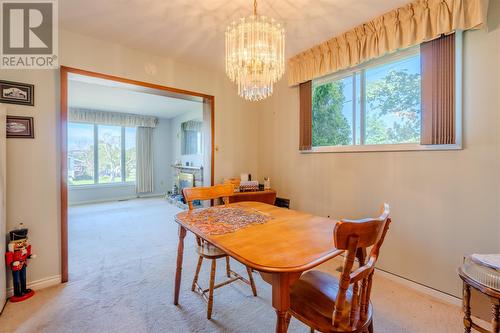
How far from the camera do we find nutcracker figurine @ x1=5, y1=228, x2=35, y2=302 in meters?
1.83

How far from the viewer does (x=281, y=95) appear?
10.7 feet

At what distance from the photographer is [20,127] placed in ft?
6.45

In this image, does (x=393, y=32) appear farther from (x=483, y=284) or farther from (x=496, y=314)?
(x=496, y=314)

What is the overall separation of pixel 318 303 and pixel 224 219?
79 cm

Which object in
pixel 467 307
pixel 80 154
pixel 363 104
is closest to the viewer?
pixel 467 307

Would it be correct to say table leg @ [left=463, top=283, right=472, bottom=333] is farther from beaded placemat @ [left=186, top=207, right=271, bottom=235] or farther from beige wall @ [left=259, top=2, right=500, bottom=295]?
beaded placemat @ [left=186, top=207, right=271, bottom=235]

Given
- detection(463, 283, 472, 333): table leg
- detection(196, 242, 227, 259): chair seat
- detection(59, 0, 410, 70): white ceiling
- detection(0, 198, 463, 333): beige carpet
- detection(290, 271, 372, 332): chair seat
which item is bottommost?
detection(0, 198, 463, 333): beige carpet

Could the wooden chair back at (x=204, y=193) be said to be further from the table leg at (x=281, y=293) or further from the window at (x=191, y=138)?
the window at (x=191, y=138)

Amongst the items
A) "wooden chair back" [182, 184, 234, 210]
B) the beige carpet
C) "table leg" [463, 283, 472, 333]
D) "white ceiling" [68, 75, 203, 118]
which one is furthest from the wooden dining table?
"white ceiling" [68, 75, 203, 118]

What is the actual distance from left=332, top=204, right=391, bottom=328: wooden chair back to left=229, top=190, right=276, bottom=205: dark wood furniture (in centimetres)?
208

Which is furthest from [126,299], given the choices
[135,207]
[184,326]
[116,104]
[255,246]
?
[116,104]

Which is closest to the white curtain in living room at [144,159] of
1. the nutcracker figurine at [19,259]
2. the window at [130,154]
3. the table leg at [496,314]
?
the window at [130,154]

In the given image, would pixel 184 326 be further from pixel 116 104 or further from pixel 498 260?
pixel 116 104

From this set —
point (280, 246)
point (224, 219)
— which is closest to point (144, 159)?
point (224, 219)
